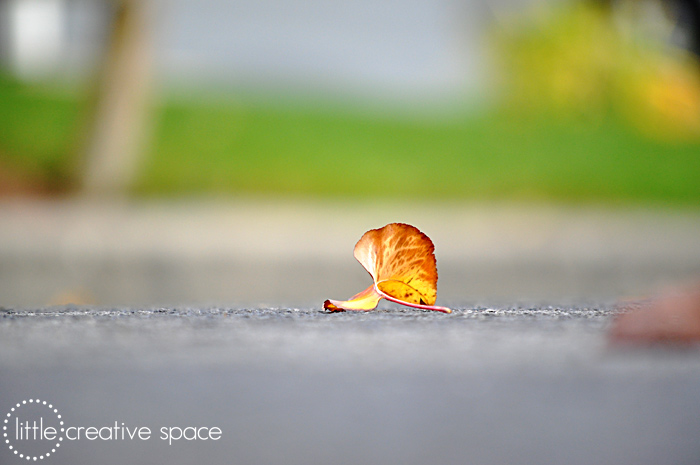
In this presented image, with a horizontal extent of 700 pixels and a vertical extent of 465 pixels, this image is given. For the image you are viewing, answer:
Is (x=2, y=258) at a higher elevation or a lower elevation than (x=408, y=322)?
higher

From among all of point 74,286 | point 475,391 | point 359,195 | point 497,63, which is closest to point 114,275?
point 74,286

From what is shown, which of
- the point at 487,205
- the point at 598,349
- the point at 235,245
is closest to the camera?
the point at 598,349

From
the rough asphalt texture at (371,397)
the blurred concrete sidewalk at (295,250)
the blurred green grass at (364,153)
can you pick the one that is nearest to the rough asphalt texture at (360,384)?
the rough asphalt texture at (371,397)

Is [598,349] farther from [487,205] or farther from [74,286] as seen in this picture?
[487,205]

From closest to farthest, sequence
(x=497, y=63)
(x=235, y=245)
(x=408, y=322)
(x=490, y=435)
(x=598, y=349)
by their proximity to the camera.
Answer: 1. (x=490, y=435)
2. (x=598, y=349)
3. (x=408, y=322)
4. (x=235, y=245)
5. (x=497, y=63)

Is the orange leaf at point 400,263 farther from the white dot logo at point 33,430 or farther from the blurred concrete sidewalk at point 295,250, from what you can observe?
the blurred concrete sidewalk at point 295,250

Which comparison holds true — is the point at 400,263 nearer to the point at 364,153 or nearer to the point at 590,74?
the point at 364,153

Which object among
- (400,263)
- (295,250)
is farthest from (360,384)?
(295,250)
